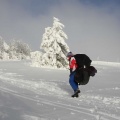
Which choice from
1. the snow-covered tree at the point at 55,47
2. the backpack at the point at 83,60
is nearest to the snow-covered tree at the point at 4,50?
the snow-covered tree at the point at 55,47

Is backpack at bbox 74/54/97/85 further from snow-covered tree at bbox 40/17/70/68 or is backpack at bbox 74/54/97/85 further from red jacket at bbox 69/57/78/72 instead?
snow-covered tree at bbox 40/17/70/68

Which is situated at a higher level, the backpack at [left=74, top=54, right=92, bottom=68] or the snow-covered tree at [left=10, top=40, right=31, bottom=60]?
the snow-covered tree at [left=10, top=40, right=31, bottom=60]

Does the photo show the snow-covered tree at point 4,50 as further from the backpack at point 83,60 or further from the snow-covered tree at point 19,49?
the backpack at point 83,60

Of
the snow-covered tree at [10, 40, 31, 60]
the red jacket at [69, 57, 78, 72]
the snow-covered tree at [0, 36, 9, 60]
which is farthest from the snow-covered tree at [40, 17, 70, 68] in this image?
the snow-covered tree at [10, 40, 31, 60]

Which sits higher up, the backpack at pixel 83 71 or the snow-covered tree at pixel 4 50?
the snow-covered tree at pixel 4 50

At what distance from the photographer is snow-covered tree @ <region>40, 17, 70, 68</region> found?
1425 inches

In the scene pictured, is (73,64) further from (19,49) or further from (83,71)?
(19,49)

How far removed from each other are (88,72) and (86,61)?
1.36ft

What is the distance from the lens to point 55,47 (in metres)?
36.1

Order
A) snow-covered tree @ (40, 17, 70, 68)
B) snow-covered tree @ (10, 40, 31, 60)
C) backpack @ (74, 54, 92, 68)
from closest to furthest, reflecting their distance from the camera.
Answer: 1. backpack @ (74, 54, 92, 68)
2. snow-covered tree @ (40, 17, 70, 68)
3. snow-covered tree @ (10, 40, 31, 60)

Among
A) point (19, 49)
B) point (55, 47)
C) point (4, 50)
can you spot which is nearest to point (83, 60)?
point (55, 47)

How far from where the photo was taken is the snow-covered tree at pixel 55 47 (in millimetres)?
36188

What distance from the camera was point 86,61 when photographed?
32.8ft

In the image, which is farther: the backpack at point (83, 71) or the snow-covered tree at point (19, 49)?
the snow-covered tree at point (19, 49)
